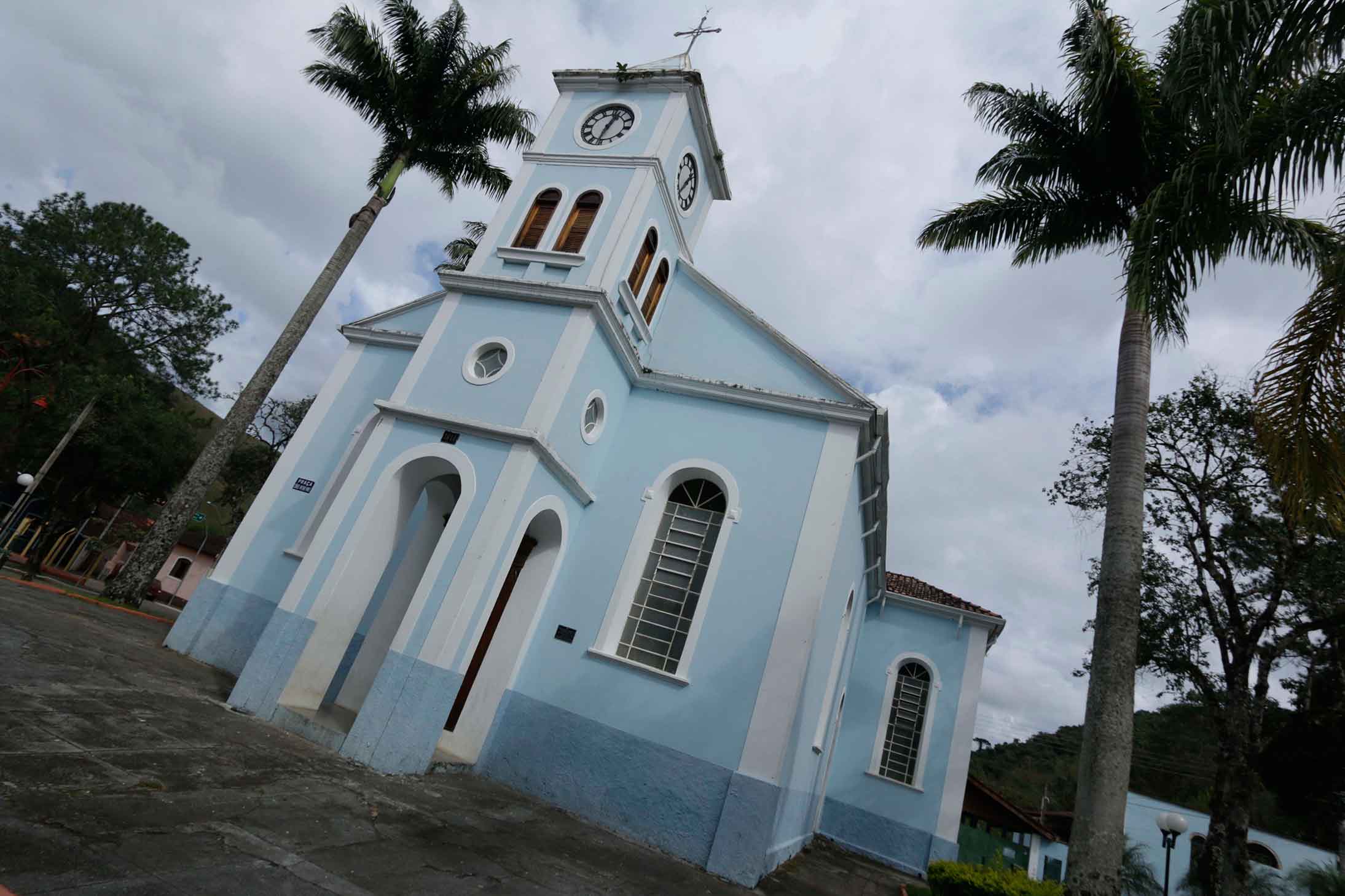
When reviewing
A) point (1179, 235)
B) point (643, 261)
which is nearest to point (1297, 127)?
point (1179, 235)

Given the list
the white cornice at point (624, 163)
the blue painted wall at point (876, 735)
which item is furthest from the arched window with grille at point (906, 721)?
the white cornice at point (624, 163)

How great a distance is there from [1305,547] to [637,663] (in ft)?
46.0

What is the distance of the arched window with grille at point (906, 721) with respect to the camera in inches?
561

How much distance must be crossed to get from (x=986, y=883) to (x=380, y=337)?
38.6ft

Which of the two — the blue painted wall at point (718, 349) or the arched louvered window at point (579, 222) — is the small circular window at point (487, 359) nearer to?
the arched louvered window at point (579, 222)

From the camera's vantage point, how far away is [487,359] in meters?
9.26

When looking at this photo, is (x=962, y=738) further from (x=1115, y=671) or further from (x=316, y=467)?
(x=316, y=467)

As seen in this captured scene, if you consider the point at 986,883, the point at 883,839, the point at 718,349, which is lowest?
the point at 883,839

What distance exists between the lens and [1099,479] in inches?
642

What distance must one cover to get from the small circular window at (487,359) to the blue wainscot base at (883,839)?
38.9 ft

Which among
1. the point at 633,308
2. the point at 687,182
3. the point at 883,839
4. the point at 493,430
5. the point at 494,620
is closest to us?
the point at 493,430

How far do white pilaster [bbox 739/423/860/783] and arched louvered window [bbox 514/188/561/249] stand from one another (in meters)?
5.47

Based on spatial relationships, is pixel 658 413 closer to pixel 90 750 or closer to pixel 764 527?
pixel 764 527

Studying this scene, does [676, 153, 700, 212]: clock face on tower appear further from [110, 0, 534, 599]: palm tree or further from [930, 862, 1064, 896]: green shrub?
[930, 862, 1064, 896]: green shrub
